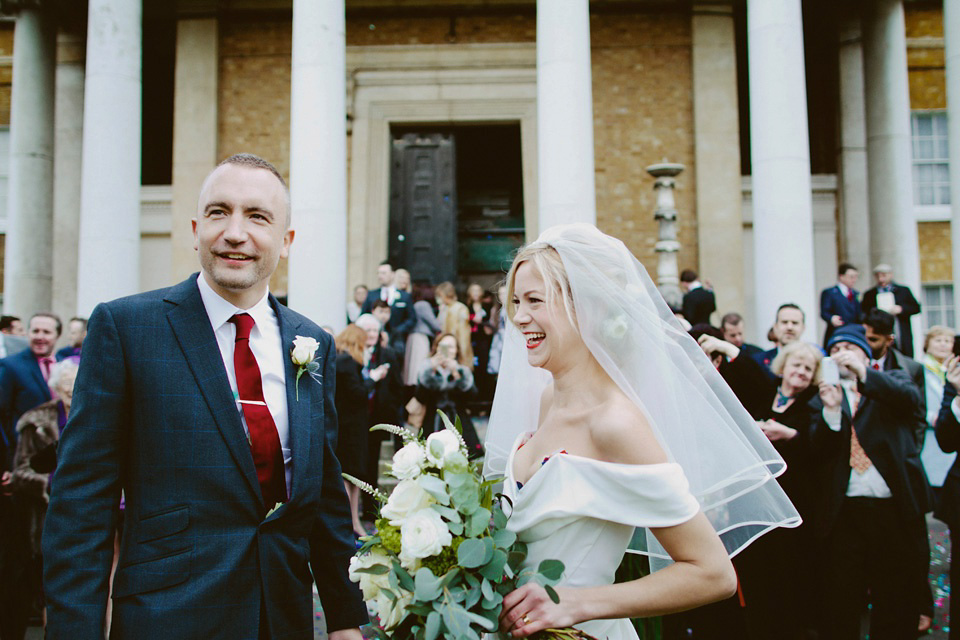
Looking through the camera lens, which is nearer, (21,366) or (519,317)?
(519,317)

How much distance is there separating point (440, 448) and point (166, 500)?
0.83 meters

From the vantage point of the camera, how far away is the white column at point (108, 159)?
11844 mm

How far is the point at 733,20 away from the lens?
15.7m

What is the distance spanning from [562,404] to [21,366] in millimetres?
5784

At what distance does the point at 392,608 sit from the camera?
209cm

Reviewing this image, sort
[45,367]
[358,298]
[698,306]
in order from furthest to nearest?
1. [358,298]
2. [698,306]
3. [45,367]

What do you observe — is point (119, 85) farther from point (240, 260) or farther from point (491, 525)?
point (491, 525)

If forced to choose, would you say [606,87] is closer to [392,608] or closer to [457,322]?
[457,322]

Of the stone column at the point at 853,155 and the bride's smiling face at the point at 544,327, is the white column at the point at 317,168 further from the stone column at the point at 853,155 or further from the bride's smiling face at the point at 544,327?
the stone column at the point at 853,155

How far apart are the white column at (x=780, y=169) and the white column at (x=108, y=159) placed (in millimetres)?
9548

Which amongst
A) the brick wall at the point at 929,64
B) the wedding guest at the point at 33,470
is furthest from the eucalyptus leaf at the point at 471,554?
the brick wall at the point at 929,64

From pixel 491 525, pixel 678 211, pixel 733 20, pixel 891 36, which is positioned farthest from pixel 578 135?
pixel 491 525

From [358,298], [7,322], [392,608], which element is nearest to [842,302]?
[358,298]

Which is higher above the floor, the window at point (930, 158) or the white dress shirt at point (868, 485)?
the window at point (930, 158)
